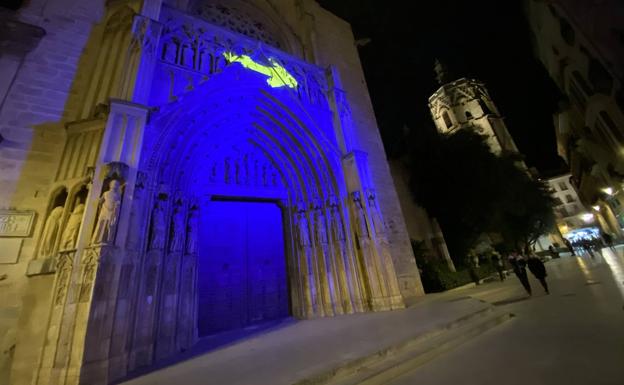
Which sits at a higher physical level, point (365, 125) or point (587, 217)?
point (365, 125)

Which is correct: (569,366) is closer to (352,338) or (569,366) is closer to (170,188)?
(352,338)

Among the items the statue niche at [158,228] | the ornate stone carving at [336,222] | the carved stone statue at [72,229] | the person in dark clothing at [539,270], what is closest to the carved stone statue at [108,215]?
the carved stone statue at [72,229]

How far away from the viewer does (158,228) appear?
4117 mm

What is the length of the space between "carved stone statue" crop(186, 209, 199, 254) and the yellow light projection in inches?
153

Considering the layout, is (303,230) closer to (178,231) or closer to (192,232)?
(192,232)

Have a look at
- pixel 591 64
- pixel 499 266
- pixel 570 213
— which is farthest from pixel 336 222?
pixel 570 213

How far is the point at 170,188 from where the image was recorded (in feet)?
15.0

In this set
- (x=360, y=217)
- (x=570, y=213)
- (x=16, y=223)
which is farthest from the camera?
(x=570, y=213)

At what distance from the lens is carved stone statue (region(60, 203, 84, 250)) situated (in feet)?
10.8

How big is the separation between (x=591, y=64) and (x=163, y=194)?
14.0 meters

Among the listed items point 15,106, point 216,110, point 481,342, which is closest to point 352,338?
point 481,342

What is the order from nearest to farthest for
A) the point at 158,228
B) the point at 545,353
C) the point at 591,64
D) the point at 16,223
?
1. the point at 545,353
2. the point at 16,223
3. the point at 158,228
4. the point at 591,64

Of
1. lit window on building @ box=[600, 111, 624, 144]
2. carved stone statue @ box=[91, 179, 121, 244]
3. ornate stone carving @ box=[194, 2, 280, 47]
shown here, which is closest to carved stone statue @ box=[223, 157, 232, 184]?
carved stone statue @ box=[91, 179, 121, 244]

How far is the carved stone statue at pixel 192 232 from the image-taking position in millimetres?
4656
